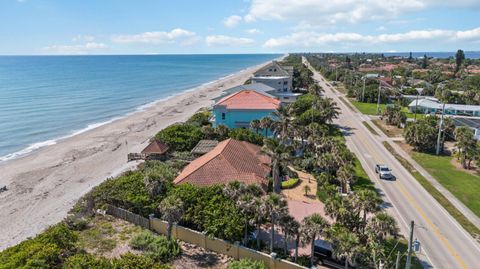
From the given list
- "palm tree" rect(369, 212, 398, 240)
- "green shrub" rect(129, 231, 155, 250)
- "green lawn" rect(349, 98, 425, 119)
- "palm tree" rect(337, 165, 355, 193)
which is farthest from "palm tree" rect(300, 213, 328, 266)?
"green lawn" rect(349, 98, 425, 119)

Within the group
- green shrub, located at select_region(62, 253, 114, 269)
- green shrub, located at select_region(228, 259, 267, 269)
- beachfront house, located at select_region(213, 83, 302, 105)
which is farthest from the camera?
beachfront house, located at select_region(213, 83, 302, 105)

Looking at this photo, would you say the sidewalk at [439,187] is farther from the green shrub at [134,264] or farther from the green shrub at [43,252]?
the green shrub at [43,252]

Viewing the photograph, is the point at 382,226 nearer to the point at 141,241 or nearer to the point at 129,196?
the point at 141,241

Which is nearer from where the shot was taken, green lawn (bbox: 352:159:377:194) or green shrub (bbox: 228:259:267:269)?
green shrub (bbox: 228:259:267:269)

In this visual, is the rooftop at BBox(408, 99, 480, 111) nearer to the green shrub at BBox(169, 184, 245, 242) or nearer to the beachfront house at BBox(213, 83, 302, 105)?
the beachfront house at BBox(213, 83, 302, 105)

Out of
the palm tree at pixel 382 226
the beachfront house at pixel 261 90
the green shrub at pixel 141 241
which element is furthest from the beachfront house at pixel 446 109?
the green shrub at pixel 141 241

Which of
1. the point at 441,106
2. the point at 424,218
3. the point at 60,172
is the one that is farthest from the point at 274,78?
the point at 424,218
